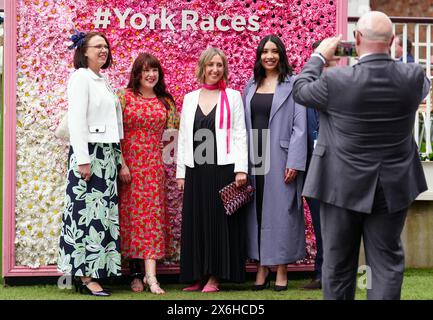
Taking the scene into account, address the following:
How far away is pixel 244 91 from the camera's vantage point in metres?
7.88

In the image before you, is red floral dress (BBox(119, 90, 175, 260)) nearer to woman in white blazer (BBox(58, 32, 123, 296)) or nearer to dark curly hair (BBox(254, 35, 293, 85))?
woman in white blazer (BBox(58, 32, 123, 296))

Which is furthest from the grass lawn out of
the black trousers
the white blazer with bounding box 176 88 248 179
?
the black trousers

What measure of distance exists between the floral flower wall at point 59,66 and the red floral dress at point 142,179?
31 cm

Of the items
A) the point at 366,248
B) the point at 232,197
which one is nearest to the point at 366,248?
the point at 366,248

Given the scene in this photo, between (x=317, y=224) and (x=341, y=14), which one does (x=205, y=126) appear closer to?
(x=317, y=224)

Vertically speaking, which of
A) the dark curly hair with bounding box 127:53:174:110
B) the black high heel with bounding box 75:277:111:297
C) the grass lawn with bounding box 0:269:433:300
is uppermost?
the dark curly hair with bounding box 127:53:174:110

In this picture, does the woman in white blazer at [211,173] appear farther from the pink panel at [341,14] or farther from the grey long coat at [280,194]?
the pink panel at [341,14]

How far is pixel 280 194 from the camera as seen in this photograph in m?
7.68

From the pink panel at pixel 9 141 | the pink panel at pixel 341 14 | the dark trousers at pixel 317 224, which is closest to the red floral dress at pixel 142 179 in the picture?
the pink panel at pixel 9 141

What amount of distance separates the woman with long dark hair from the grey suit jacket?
7.25 ft

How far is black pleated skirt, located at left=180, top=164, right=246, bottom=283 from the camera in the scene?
25.1ft

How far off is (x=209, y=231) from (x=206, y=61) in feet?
4.26

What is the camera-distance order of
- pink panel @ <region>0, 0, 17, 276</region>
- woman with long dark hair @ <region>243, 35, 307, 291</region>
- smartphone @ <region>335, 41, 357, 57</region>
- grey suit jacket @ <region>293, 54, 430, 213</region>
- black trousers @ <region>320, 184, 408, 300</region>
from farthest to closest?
pink panel @ <region>0, 0, 17, 276</region>
woman with long dark hair @ <region>243, 35, 307, 291</region>
smartphone @ <region>335, 41, 357, 57</region>
black trousers @ <region>320, 184, 408, 300</region>
grey suit jacket @ <region>293, 54, 430, 213</region>

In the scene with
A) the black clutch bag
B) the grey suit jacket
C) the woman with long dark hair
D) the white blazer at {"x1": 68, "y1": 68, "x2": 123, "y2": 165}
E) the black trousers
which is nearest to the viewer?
the grey suit jacket
